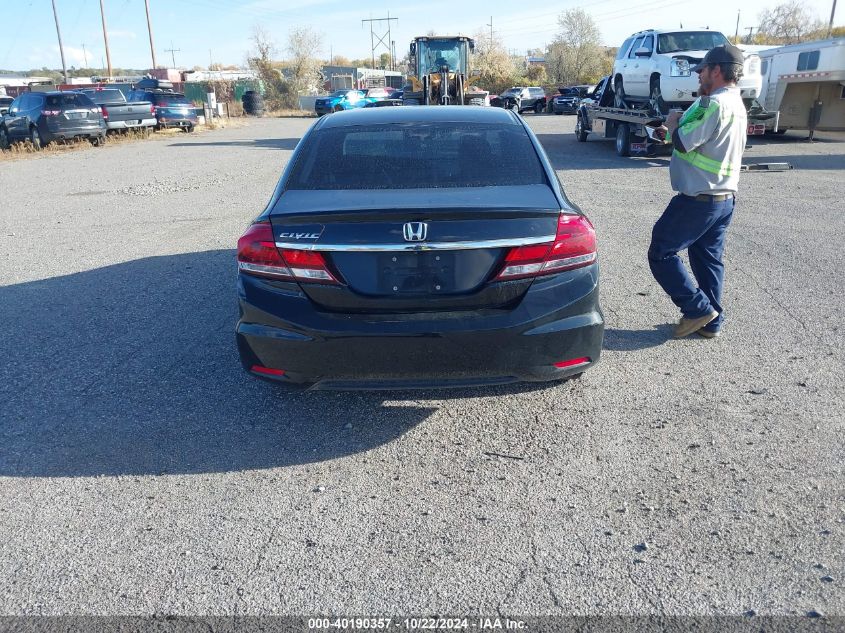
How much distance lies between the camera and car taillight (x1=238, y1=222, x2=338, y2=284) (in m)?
3.41

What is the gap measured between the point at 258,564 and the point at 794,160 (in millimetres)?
15748

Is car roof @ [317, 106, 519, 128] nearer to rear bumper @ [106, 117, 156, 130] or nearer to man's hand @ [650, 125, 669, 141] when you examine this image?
man's hand @ [650, 125, 669, 141]

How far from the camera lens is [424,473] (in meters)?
3.46

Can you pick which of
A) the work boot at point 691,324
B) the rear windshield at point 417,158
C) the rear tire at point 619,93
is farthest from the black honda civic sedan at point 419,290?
the rear tire at point 619,93

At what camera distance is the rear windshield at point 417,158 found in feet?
12.8

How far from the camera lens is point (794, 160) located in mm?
15273

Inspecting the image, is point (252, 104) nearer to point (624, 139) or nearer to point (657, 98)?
point (624, 139)

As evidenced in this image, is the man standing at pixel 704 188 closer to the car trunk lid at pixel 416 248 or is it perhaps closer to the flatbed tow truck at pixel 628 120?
the car trunk lid at pixel 416 248

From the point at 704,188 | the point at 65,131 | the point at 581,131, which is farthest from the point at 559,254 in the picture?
the point at 65,131

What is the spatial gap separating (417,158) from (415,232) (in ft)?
3.17

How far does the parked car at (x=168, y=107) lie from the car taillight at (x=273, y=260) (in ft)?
89.5

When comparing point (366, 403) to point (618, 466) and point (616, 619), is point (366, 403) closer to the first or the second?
point (618, 466)

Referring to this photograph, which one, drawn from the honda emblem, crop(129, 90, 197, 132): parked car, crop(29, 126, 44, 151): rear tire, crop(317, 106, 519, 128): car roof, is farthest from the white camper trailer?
crop(129, 90, 197, 132): parked car

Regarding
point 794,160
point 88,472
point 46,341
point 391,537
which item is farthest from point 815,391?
point 794,160
